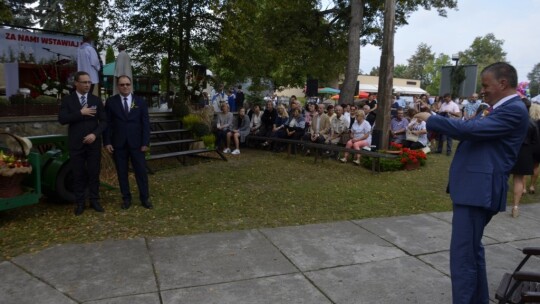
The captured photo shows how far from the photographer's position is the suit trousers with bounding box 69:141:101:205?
18.0 ft

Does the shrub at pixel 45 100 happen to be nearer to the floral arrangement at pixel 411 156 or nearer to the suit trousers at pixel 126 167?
the suit trousers at pixel 126 167

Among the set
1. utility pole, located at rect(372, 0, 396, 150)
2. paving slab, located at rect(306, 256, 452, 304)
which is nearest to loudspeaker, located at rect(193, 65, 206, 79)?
utility pole, located at rect(372, 0, 396, 150)

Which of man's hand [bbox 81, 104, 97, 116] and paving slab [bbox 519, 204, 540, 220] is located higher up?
man's hand [bbox 81, 104, 97, 116]

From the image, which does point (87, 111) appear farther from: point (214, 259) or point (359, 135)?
point (359, 135)

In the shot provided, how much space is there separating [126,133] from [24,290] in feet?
9.09

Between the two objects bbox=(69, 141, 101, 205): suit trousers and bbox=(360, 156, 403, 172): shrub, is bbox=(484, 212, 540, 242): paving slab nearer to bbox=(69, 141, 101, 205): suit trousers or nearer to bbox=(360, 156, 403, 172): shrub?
bbox=(360, 156, 403, 172): shrub

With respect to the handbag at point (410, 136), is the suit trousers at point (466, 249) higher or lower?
lower

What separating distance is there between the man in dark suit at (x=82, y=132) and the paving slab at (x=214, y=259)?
5.38 ft

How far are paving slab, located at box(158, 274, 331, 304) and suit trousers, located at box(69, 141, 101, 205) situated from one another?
278 cm

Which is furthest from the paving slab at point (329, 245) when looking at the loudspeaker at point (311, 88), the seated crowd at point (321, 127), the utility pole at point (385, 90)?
the loudspeaker at point (311, 88)

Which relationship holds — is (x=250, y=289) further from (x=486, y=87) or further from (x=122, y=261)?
(x=486, y=87)

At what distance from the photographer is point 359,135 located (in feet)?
34.8

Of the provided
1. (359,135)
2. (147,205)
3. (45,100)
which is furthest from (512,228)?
(45,100)

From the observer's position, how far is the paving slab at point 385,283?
3479 millimetres
